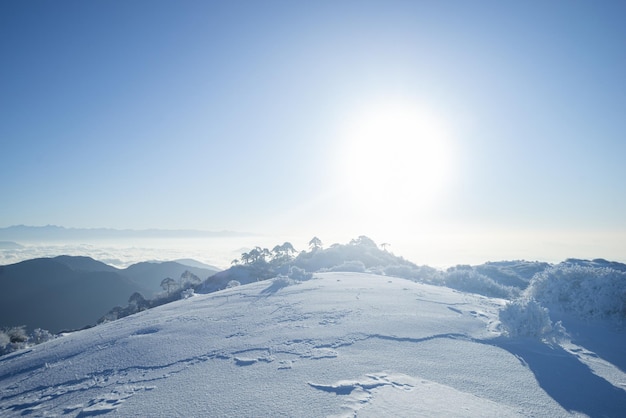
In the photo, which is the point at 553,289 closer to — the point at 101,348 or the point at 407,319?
the point at 407,319

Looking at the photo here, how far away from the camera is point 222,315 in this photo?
303 inches

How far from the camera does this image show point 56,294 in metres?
91.9

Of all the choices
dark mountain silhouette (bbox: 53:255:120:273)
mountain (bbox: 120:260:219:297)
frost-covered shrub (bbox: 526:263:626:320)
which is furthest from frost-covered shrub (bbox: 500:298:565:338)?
dark mountain silhouette (bbox: 53:255:120:273)

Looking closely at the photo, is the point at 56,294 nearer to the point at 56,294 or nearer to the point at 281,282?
the point at 56,294

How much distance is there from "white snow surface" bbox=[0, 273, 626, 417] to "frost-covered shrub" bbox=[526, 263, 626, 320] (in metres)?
2.91

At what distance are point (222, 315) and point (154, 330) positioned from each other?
5.00ft

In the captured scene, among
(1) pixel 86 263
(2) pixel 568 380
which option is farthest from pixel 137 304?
(1) pixel 86 263

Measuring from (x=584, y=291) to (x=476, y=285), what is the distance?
5.99 meters

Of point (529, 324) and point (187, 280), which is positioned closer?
point (529, 324)

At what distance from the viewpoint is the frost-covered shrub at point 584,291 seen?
759 centimetres

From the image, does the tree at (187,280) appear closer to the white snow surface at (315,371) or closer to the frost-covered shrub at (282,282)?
the frost-covered shrub at (282,282)

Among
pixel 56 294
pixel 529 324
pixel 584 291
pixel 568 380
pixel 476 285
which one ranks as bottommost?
pixel 56 294

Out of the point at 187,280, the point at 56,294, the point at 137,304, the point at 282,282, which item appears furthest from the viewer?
the point at 56,294

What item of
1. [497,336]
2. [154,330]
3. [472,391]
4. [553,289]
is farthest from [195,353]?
[553,289]
